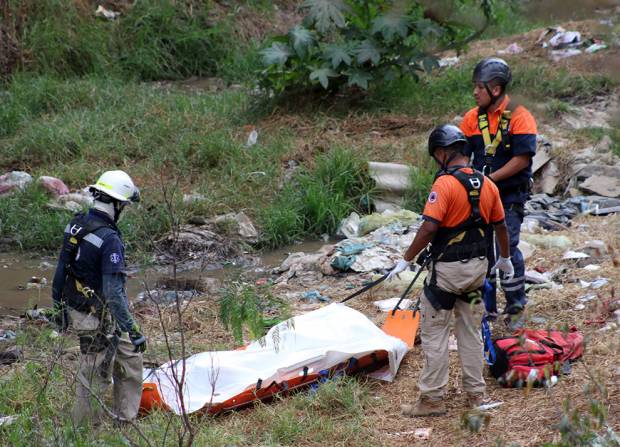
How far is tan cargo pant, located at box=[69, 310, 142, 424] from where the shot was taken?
4.35 metres

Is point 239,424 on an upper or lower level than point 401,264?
lower

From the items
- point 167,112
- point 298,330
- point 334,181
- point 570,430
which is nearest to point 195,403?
point 298,330

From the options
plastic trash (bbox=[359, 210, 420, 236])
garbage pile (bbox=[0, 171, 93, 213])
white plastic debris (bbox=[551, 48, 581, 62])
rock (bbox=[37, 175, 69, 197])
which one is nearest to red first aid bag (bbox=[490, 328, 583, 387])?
plastic trash (bbox=[359, 210, 420, 236])

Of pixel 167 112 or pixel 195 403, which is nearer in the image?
pixel 195 403

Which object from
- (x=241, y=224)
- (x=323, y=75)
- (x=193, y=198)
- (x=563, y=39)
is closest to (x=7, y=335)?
(x=241, y=224)

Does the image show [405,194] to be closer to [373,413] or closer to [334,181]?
[334,181]

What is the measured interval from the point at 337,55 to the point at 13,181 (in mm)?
4075

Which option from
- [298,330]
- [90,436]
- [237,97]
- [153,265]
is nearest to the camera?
[90,436]

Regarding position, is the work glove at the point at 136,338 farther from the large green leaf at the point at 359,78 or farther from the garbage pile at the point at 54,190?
the large green leaf at the point at 359,78

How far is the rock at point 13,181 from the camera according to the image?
9.57 meters

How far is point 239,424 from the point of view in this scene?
182 inches

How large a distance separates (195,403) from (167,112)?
7265 millimetres

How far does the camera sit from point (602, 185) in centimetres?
912

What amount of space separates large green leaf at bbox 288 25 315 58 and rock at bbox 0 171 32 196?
3.47 m
